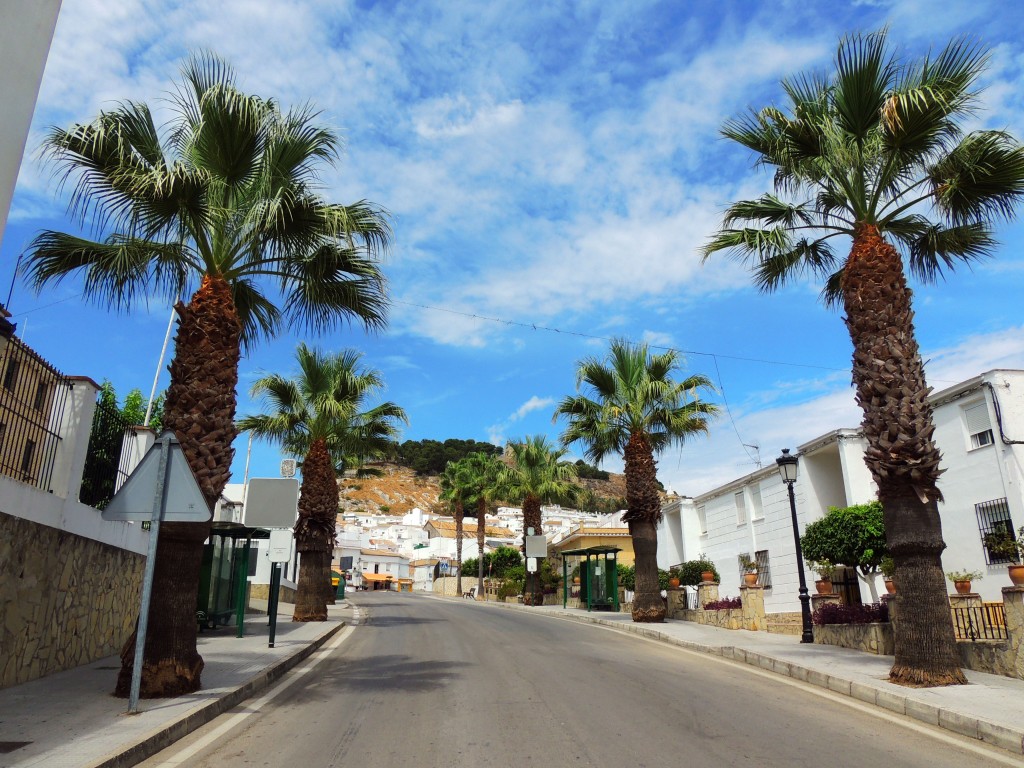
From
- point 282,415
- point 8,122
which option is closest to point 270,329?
point 8,122

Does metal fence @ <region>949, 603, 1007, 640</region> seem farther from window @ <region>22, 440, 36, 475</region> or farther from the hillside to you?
the hillside

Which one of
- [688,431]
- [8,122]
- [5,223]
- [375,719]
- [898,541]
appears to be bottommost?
[375,719]

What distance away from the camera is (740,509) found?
A: 28.2m

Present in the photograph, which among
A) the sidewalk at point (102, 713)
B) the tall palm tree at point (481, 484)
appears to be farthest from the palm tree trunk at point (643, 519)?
the tall palm tree at point (481, 484)

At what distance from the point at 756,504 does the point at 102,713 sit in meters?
23.7

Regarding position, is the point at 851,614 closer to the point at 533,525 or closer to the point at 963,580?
the point at 963,580

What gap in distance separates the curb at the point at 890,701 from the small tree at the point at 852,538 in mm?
4753

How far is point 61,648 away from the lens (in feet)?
31.9

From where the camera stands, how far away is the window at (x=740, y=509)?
2775 cm

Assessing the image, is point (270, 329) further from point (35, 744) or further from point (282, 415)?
point (282, 415)

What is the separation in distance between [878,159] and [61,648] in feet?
44.1

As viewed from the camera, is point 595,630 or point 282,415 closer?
point 595,630

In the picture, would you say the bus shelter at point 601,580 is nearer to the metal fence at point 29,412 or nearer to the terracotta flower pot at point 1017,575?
the terracotta flower pot at point 1017,575

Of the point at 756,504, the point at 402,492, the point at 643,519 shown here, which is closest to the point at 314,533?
the point at 643,519
